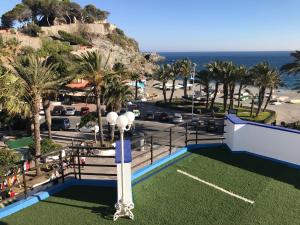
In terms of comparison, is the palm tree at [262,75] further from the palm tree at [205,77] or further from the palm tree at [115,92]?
the palm tree at [115,92]

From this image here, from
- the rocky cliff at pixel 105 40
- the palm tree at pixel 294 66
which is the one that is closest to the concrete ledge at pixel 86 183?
the palm tree at pixel 294 66

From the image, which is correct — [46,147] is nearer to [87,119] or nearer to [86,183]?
[87,119]

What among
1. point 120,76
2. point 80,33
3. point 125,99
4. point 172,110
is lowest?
point 172,110

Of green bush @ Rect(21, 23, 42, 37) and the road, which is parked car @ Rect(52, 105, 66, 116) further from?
green bush @ Rect(21, 23, 42, 37)

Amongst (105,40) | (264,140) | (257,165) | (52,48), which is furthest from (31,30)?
(257,165)

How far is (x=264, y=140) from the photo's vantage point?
37.3ft

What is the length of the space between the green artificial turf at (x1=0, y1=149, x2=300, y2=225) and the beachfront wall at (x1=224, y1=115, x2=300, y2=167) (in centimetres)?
62

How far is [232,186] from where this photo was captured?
9.14 m

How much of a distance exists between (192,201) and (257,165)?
3.59 m

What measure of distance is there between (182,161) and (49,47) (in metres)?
79.1

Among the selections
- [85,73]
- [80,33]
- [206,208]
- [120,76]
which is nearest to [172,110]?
[120,76]

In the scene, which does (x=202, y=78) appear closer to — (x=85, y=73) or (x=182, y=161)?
(x=85, y=73)

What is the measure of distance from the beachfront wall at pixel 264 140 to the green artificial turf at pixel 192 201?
62 cm

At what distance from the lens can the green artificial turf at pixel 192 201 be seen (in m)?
7.56
